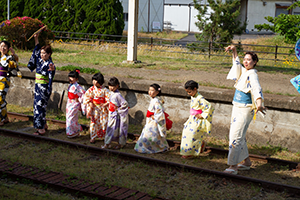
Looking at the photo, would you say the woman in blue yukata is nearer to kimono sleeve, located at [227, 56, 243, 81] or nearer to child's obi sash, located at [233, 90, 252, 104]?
kimono sleeve, located at [227, 56, 243, 81]

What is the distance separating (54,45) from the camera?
18625 millimetres

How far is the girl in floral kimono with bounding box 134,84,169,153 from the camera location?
669 centimetres

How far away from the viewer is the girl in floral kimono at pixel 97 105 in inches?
285

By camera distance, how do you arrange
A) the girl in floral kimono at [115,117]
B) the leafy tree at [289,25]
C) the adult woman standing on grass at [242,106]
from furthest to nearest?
the leafy tree at [289,25] < the girl in floral kimono at [115,117] < the adult woman standing on grass at [242,106]

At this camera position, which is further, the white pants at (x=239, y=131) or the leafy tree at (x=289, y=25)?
the leafy tree at (x=289, y=25)

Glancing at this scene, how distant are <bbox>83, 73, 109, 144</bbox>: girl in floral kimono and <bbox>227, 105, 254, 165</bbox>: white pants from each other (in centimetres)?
284

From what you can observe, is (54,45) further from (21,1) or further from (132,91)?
(132,91)

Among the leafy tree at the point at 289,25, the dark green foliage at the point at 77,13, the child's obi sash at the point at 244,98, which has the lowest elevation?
the child's obi sash at the point at 244,98

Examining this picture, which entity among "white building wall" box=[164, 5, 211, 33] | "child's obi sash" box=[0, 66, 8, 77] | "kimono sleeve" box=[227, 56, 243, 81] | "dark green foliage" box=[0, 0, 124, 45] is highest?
"white building wall" box=[164, 5, 211, 33]

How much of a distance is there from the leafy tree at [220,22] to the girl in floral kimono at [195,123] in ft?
33.6

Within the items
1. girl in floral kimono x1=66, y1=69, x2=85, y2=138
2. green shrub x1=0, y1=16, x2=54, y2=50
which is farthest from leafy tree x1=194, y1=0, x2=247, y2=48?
girl in floral kimono x1=66, y1=69, x2=85, y2=138

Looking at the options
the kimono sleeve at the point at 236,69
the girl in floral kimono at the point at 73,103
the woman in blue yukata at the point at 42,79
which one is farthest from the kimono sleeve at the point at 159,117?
the woman in blue yukata at the point at 42,79

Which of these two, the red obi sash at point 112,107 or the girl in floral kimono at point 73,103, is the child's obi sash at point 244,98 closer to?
the red obi sash at point 112,107

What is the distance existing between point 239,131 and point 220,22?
11.5 m
